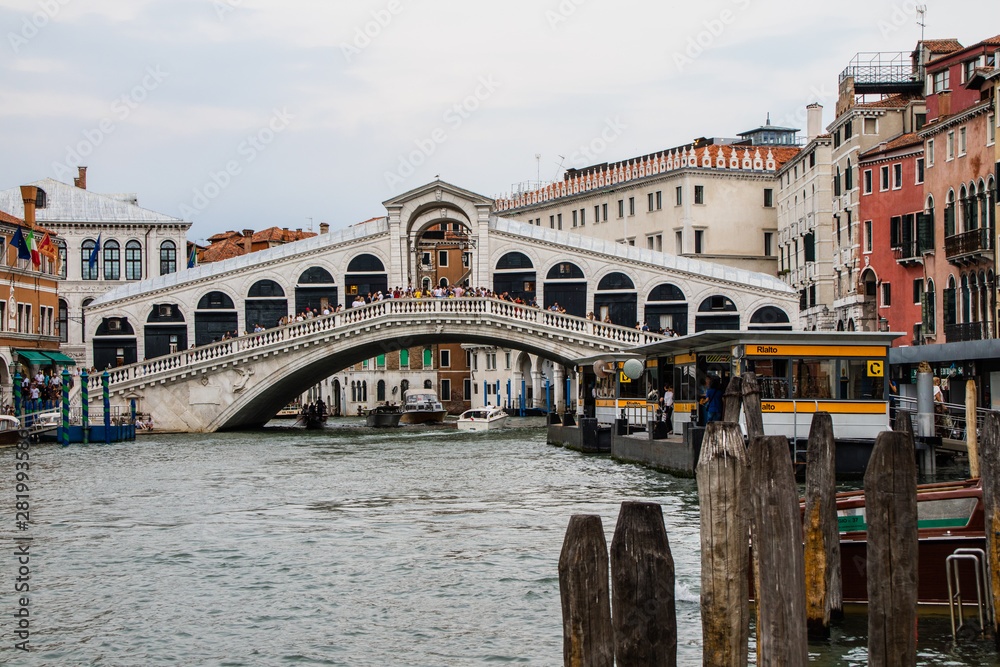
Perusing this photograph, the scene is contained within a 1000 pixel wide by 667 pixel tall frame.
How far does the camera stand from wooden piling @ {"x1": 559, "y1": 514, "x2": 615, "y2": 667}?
5.09 m

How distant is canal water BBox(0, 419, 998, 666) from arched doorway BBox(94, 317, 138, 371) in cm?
1618

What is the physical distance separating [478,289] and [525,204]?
24.0 meters

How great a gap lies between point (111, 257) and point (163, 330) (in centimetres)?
1017

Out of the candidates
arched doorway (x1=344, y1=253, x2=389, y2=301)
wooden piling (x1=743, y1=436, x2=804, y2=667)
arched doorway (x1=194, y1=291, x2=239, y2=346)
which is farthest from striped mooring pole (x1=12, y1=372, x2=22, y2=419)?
wooden piling (x1=743, y1=436, x2=804, y2=667)

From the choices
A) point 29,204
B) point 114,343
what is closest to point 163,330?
point 114,343

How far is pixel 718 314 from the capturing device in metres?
38.6

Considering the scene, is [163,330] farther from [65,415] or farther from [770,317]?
[770,317]

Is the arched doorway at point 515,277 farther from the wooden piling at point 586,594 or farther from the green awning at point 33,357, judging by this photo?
the wooden piling at point 586,594

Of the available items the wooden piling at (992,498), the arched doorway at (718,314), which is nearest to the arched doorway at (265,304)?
the arched doorway at (718,314)

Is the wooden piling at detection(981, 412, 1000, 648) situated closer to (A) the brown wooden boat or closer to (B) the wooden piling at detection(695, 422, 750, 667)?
(A) the brown wooden boat

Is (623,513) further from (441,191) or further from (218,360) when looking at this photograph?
(441,191)

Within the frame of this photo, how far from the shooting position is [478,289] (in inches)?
1470

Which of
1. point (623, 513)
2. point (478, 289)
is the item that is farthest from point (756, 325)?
point (623, 513)

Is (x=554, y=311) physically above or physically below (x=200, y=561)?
above
